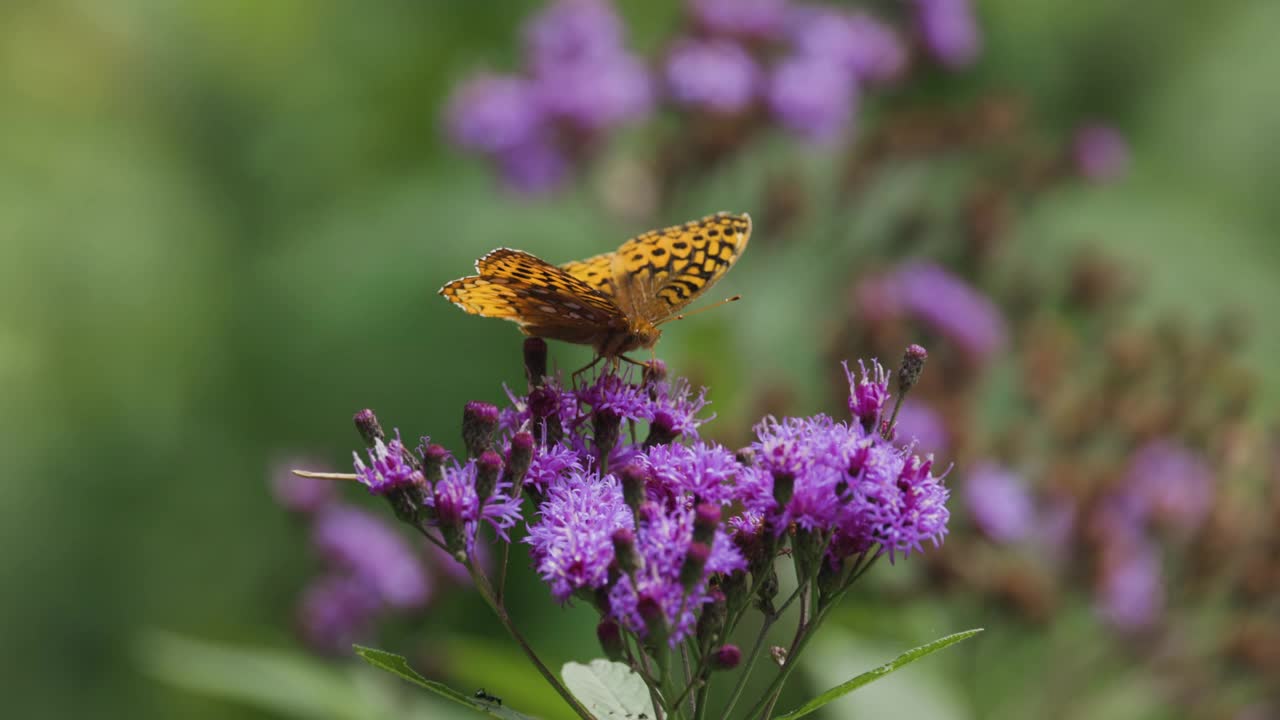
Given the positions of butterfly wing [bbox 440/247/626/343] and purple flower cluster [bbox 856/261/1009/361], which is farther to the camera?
purple flower cluster [bbox 856/261/1009/361]

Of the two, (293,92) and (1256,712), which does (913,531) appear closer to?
(1256,712)

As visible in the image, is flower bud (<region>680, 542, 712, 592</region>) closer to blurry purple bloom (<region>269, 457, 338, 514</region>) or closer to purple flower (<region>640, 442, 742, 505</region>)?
purple flower (<region>640, 442, 742, 505</region>)

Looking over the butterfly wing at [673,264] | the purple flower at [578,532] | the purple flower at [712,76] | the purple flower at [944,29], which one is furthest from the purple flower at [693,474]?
the purple flower at [944,29]

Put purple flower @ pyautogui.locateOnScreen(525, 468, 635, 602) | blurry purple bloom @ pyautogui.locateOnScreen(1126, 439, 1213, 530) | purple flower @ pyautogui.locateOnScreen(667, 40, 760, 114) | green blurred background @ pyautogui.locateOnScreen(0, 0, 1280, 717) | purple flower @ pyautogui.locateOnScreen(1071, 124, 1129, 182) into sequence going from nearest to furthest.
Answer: purple flower @ pyautogui.locateOnScreen(525, 468, 635, 602) → blurry purple bloom @ pyautogui.locateOnScreen(1126, 439, 1213, 530) → purple flower @ pyautogui.locateOnScreen(667, 40, 760, 114) → purple flower @ pyautogui.locateOnScreen(1071, 124, 1129, 182) → green blurred background @ pyautogui.locateOnScreen(0, 0, 1280, 717)

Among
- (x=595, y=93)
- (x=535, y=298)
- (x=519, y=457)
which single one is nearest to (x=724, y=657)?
(x=519, y=457)

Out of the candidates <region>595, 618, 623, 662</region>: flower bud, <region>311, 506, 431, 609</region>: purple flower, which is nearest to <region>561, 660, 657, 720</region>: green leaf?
<region>595, 618, 623, 662</region>: flower bud

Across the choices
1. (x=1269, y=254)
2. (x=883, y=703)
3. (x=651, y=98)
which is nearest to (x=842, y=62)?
(x=651, y=98)
